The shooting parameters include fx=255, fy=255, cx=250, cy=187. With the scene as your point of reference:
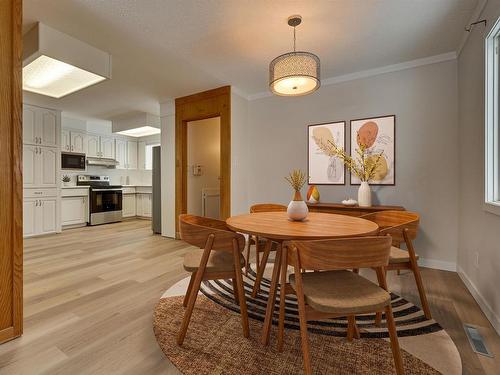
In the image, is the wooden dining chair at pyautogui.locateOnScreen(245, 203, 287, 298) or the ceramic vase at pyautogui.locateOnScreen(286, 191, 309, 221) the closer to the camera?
the ceramic vase at pyautogui.locateOnScreen(286, 191, 309, 221)

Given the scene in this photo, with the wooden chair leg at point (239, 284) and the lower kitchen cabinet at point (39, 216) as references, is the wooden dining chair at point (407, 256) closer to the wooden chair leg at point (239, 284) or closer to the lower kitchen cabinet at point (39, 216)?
the wooden chair leg at point (239, 284)

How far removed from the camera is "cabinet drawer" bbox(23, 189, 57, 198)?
176 inches

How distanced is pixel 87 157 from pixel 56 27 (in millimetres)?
4282

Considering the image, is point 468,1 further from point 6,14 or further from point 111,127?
point 111,127

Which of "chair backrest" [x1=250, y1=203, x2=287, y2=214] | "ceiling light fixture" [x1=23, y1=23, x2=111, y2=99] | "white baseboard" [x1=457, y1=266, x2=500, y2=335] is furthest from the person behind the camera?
"chair backrest" [x1=250, y1=203, x2=287, y2=214]

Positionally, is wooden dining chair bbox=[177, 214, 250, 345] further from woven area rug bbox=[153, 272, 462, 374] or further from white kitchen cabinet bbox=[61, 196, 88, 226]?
white kitchen cabinet bbox=[61, 196, 88, 226]

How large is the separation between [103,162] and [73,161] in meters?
0.75

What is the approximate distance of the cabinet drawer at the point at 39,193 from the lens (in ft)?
14.7

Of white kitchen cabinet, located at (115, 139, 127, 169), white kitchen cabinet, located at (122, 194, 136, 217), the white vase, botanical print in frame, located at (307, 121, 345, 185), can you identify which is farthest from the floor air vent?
white kitchen cabinet, located at (115, 139, 127, 169)

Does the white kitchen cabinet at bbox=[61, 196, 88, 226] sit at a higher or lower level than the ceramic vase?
lower

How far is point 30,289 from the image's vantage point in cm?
233

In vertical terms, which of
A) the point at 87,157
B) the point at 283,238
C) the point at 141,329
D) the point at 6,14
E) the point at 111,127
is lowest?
the point at 141,329

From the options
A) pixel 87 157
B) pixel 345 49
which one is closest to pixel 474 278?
pixel 345 49

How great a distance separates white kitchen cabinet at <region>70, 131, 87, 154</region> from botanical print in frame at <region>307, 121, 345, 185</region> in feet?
17.2
